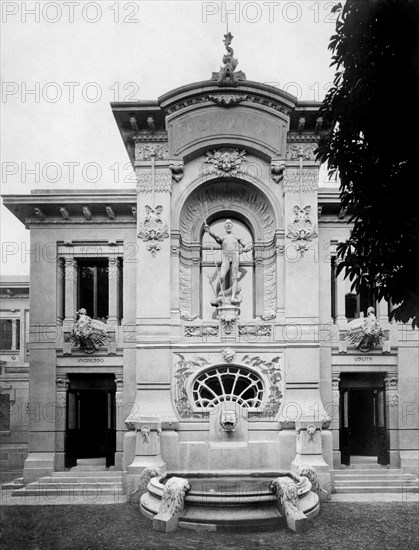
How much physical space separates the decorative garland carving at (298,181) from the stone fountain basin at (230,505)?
8442mm

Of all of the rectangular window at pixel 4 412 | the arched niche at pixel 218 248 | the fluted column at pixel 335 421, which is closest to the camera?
the arched niche at pixel 218 248

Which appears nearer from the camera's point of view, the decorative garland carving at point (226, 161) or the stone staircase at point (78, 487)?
the stone staircase at point (78, 487)

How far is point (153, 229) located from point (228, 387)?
5.16 metres

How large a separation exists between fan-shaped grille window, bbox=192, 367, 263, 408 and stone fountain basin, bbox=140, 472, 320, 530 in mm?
3702

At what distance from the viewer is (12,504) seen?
1661cm

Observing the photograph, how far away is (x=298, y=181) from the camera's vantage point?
1912 centimetres

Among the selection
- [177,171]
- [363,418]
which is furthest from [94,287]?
[363,418]

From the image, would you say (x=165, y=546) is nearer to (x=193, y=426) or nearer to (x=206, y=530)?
(x=206, y=530)

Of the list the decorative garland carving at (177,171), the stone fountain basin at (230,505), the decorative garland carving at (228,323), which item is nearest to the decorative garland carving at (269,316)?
the decorative garland carving at (228,323)

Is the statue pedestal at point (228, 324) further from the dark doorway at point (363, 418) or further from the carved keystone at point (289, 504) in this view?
the carved keystone at point (289, 504)

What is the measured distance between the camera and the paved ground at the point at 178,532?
12.6 metres

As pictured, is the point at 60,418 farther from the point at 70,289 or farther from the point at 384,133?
the point at 384,133

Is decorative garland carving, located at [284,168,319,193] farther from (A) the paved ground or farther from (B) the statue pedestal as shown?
(A) the paved ground

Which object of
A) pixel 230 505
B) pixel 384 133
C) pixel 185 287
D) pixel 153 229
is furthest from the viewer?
pixel 185 287
